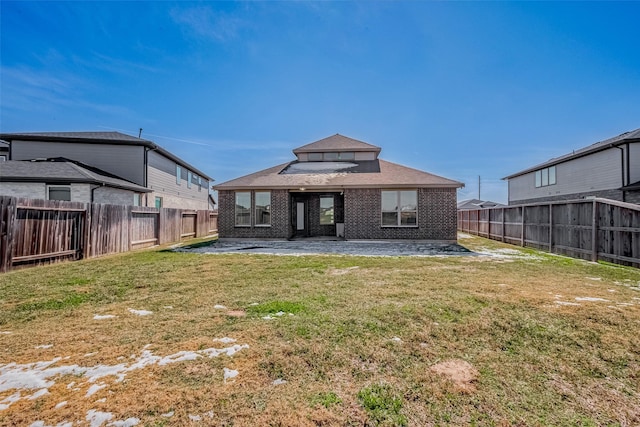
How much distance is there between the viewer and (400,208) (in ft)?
47.0

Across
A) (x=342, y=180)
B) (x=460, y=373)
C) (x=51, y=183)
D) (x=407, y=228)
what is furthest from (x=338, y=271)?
(x=51, y=183)

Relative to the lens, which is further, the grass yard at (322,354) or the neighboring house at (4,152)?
the neighboring house at (4,152)

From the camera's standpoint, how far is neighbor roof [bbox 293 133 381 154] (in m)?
18.9

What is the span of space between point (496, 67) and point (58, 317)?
18615 millimetres

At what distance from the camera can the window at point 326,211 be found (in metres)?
17.0

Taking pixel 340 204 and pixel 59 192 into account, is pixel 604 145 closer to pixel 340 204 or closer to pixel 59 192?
pixel 340 204

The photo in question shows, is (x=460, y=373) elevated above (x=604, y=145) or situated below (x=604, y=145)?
below

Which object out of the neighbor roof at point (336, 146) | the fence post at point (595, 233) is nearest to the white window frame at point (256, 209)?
the neighbor roof at point (336, 146)

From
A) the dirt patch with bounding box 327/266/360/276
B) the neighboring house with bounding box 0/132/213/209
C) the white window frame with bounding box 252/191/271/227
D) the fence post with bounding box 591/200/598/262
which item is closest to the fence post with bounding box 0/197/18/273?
the dirt patch with bounding box 327/266/360/276

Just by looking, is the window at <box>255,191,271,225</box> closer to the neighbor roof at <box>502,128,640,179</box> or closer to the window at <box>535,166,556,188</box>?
the neighbor roof at <box>502,128,640,179</box>

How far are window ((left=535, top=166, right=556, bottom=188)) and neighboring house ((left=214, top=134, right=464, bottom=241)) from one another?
1599 centimetres

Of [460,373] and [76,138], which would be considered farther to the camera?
[76,138]

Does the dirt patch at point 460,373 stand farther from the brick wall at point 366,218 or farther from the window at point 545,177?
the window at point 545,177

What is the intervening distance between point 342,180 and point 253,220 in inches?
200
